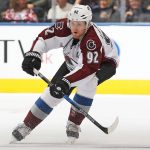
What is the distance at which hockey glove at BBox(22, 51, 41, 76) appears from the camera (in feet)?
14.1

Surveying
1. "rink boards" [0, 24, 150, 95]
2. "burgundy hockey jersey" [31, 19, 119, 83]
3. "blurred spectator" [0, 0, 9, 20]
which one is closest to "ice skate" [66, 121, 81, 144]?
"burgundy hockey jersey" [31, 19, 119, 83]

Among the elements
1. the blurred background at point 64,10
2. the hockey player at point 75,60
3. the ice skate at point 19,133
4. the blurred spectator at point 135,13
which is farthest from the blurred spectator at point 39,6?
the ice skate at point 19,133

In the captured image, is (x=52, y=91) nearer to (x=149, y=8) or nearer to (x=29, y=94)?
(x=29, y=94)

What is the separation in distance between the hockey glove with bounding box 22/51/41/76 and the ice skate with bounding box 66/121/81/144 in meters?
0.46

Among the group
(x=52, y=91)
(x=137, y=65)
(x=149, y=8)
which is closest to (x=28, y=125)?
(x=52, y=91)

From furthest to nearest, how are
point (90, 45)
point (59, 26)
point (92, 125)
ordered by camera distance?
point (92, 125), point (59, 26), point (90, 45)

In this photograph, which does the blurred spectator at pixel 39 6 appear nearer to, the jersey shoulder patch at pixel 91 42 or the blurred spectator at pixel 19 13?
the blurred spectator at pixel 19 13

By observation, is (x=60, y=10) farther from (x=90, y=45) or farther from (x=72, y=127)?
(x=90, y=45)

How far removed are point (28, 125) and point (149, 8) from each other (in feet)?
8.51

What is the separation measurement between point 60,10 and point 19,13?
398 mm

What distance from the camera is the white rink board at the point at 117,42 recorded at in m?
6.34

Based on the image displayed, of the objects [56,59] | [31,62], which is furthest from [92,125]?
[56,59]

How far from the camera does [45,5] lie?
667 cm

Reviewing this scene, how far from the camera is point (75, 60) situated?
14.5ft
